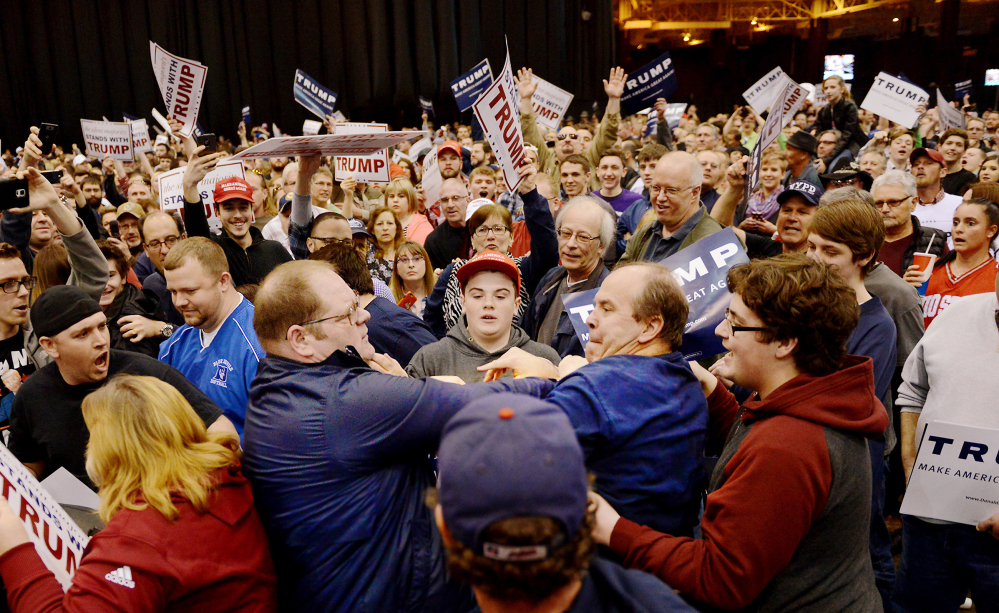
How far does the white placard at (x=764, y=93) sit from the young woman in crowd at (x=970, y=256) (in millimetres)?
4730

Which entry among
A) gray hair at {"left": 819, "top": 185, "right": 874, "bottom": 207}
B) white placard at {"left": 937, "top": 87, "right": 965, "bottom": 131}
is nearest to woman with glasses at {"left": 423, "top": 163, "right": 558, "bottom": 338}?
gray hair at {"left": 819, "top": 185, "right": 874, "bottom": 207}

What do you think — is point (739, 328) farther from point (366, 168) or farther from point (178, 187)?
point (178, 187)

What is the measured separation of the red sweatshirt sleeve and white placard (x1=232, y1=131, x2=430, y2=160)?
2395mm

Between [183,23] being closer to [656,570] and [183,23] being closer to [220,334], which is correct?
[220,334]

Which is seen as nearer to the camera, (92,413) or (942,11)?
(92,413)

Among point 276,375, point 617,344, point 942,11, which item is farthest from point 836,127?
point 942,11

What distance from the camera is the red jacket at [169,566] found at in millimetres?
1413

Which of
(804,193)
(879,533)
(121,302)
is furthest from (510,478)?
(121,302)

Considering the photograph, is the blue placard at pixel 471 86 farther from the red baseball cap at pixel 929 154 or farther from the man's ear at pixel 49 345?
the man's ear at pixel 49 345

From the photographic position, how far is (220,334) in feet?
9.05

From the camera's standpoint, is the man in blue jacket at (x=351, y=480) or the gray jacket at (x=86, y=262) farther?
the gray jacket at (x=86, y=262)

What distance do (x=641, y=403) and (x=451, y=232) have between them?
3.65 metres

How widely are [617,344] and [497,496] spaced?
36.4 inches

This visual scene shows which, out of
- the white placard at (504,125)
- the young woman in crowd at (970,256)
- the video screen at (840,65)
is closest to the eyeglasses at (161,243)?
the white placard at (504,125)
